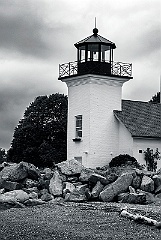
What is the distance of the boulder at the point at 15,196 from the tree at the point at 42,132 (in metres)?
20.6

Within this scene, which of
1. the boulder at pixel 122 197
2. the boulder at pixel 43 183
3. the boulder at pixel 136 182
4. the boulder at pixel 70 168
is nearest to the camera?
the boulder at pixel 122 197

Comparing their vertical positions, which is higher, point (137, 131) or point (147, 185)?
point (137, 131)

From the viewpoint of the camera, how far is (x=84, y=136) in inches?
1501

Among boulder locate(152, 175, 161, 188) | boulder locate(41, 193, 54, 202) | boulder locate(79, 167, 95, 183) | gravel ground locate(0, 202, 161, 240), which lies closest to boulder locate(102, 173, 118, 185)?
boulder locate(79, 167, 95, 183)

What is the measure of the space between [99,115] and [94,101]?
0.87 m

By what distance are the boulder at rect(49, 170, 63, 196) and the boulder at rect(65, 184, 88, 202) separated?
1.99 ft

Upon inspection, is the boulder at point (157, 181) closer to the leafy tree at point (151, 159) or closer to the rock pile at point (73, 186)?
the rock pile at point (73, 186)

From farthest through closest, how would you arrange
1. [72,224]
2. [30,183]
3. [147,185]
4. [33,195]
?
1. [30,183]
2. [147,185]
3. [33,195]
4. [72,224]

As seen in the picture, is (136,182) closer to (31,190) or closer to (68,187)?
(68,187)

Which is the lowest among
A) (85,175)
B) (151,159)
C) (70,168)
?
(85,175)

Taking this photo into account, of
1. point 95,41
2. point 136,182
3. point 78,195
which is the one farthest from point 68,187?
point 95,41

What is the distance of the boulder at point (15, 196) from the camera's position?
23.0 meters

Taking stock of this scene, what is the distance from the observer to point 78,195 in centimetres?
2361

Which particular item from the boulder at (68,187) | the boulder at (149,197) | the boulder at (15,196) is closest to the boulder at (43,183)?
the boulder at (68,187)
